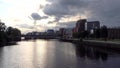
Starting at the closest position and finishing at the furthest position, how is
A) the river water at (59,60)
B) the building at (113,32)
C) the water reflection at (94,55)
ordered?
the river water at (59,60) → the water reflection at (94,55) → the building at (113,32)

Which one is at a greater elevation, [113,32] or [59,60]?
[113,32]

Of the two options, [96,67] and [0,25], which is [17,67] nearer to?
[96,67]

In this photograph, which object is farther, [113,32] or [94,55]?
[113,32]

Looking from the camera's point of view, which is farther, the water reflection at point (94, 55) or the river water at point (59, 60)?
the water reflection at point (94, 55)

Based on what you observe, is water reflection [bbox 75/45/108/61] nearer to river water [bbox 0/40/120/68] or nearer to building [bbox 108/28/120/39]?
river water [bbox 0/40/120/68]

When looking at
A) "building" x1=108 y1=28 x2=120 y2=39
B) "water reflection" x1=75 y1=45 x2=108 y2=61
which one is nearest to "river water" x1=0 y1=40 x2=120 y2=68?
"water reflection" x1=75 y1=45 x2=108 y2=61

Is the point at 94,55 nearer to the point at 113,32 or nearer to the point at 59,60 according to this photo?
the point at 59,60

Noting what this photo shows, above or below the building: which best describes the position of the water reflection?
below

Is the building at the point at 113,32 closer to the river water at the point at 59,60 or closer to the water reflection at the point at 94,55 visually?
the water reflection at the point at 94,55

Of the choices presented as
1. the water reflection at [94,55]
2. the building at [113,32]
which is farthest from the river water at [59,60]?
the building at [113,32]

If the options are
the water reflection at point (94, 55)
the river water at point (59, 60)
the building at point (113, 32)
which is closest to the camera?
the river water at point (59, 60)

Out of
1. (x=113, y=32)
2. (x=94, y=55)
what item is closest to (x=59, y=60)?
(x=94, y=55)

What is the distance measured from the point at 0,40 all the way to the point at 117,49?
6701 centimetres

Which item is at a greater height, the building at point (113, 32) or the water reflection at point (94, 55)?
the building at point (113, 32)
